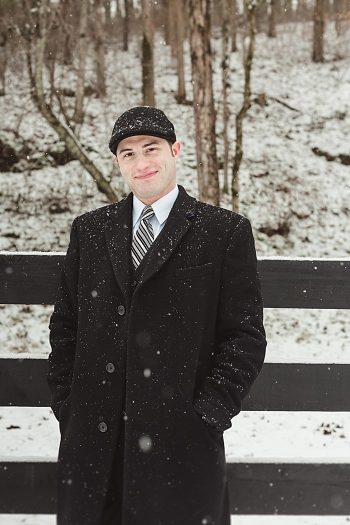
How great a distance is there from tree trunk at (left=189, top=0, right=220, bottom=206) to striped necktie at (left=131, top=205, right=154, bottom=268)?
6923mm

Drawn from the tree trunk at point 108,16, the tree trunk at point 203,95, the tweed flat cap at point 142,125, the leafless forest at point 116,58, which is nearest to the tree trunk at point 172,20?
the leafless forest at point 116,58

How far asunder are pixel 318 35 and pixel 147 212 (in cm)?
2177

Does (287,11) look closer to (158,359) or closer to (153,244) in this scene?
(153,244)

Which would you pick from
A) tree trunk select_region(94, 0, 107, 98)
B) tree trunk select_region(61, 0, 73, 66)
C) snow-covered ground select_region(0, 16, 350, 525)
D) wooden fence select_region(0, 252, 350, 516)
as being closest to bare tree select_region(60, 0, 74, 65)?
tree trunk select_region(61, 0, 73, 66)

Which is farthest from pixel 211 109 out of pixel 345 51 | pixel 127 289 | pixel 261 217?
Answer: pixel 345 51

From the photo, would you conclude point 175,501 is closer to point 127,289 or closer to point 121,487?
point 121,487

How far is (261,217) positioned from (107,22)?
1285 centimetres

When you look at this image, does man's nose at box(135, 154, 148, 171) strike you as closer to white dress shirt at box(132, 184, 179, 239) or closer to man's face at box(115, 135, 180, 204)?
man's face at box(115, 135, 180, 204)

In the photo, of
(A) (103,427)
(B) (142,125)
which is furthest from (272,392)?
(B) (142,125)

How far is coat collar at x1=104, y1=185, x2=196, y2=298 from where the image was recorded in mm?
2400

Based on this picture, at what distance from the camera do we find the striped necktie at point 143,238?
2.48 metres

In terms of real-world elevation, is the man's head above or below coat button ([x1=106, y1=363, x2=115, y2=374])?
above

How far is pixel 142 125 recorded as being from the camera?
7.79 ft

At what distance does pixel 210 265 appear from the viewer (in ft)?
7.94
